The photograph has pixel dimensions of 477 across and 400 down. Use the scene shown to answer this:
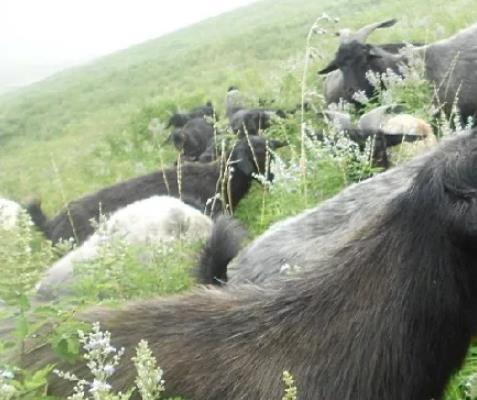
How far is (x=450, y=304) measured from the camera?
117 inches

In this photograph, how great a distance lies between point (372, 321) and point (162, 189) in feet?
25.2

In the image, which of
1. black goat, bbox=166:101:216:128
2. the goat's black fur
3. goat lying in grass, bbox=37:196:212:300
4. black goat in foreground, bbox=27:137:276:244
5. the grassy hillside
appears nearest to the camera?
the goat's black fur

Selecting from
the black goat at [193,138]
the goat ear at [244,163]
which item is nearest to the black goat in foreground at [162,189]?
the goat ear at [244,163]

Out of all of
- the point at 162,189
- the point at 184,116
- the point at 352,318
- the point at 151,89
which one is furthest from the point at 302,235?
the point at 151,89

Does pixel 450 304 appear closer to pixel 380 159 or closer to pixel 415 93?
pixel 380 159

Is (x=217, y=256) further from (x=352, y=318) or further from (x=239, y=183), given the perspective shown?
(x=239, y=183)

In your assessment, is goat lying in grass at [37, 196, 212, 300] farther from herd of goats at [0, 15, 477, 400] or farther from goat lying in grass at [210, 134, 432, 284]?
herd of goats at [0, 15, 477, 400]

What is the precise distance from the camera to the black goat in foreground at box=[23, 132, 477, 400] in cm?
297

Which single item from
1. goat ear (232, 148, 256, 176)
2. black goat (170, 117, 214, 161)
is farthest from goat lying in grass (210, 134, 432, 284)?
black goat (170, 117, 214, 161)

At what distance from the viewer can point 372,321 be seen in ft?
9.97

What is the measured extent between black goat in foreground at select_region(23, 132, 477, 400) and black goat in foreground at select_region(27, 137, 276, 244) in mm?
6831

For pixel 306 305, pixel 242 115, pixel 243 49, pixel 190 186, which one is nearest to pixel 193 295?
pixel 306 305

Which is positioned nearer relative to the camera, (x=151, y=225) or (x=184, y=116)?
(x=151, y=225)

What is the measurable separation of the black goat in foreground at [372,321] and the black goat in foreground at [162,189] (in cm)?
683
